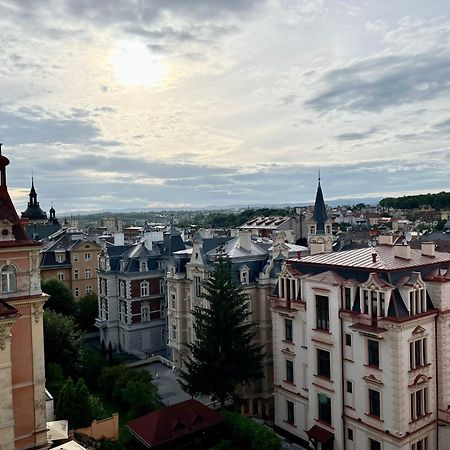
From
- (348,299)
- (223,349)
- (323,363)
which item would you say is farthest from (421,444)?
(223,349)

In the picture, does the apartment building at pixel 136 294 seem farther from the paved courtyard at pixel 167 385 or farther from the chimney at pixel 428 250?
the chimney at pixel 428 250

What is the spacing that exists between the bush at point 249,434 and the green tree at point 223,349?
2972 millimetres

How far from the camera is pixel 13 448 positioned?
691 inches

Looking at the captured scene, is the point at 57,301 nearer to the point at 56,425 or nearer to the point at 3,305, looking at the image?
the point at 56,425

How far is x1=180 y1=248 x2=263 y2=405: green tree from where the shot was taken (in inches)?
1331

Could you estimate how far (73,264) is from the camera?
6438cm

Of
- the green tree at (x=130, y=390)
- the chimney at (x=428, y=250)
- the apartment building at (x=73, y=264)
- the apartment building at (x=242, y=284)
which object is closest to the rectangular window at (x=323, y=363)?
the apartment building at (x=242, y=284)

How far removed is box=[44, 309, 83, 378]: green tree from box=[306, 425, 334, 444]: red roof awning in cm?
2164

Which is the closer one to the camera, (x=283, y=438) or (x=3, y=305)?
(x=3, y=305)

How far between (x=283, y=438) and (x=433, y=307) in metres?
13.6

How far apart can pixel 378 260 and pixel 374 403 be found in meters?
8.27

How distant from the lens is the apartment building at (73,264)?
63.4 m

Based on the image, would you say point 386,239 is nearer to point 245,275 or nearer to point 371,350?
point 371,350

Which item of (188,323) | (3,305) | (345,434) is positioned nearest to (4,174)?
(3,305)
